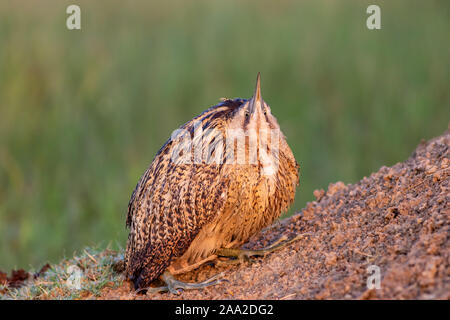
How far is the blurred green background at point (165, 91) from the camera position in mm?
8383

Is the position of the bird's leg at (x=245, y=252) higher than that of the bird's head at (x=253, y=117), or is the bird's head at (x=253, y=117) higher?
the bird's head at (x=253, y=117)

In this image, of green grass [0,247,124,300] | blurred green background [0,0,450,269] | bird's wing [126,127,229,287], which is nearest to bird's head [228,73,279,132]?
bird's wing [126,127,229,287]

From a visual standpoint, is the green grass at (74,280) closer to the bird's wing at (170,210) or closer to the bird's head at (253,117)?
the bird's wing at (170,210)

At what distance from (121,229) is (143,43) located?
3.85 m

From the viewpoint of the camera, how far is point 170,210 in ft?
14.8

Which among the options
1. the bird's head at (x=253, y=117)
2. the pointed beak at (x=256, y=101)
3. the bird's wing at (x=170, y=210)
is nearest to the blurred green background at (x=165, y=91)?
the bird's wing at (x=170, y=210)

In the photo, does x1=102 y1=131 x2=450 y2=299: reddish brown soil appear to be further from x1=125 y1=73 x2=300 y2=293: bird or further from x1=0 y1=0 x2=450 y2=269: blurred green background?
x1=0 y1=0 x2=450 y2=269: blurred green background

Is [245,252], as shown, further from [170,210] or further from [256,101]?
[256,101]

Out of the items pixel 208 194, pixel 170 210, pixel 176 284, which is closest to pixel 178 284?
pixel 176 284

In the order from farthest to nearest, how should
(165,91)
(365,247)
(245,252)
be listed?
(165,91) < (245,252) < (365,247)

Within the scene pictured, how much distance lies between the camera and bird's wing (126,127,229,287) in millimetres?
4438

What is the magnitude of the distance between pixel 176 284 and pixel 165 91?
18.4 ft

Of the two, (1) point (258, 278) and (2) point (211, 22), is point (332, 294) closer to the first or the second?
(1) point (258, 278)

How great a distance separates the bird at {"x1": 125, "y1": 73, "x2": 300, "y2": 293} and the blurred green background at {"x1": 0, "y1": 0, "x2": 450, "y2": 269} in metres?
3.17
